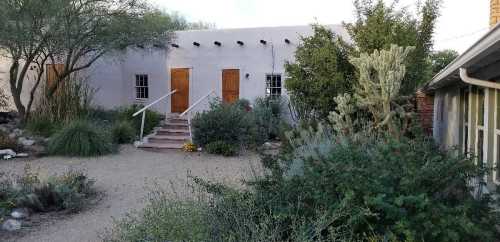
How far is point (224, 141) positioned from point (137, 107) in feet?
17.7

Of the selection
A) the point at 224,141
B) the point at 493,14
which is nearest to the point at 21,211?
the point at 224,141

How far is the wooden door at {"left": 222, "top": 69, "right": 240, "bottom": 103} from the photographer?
16922mm

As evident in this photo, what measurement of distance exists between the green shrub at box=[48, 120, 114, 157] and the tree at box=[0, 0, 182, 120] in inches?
119

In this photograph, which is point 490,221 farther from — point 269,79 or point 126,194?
point 269,79

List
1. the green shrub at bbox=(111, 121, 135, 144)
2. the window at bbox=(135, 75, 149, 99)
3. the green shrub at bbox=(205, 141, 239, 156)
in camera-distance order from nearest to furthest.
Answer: the green shrub at bbox=(205, 141, 239, 156)
the green shrub at bbox=(111, 121, 135, 144)
the window at bbox=(135, 75, 149, 99)

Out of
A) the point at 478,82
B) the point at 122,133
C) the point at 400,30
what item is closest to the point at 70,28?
the point at 122,133

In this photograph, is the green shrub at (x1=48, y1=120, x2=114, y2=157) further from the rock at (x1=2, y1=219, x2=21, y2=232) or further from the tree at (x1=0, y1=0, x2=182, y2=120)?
the rock at (x1=2, y1=219, x2=21, y2=232)

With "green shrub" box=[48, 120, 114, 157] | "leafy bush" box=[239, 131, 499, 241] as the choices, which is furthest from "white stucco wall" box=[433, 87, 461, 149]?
"green shrub" box=[48, 120, 114, 157]

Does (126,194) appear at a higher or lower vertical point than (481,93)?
lower

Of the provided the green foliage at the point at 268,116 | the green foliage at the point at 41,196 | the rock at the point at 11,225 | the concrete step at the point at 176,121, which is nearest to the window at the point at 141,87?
the concrete step at the point at 176,121

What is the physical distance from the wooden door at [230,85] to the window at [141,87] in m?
3.36

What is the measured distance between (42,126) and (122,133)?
8.05 ft

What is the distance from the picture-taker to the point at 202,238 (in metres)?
3.52

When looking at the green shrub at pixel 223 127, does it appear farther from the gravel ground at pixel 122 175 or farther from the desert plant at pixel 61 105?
the desert plant at pixel 61 105
